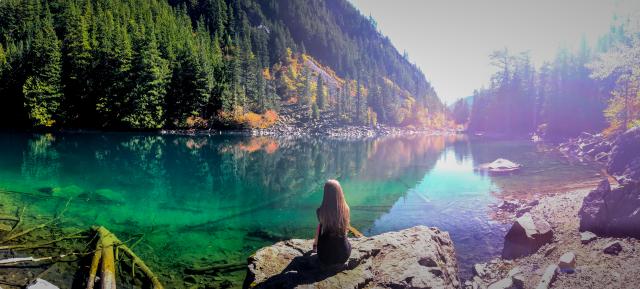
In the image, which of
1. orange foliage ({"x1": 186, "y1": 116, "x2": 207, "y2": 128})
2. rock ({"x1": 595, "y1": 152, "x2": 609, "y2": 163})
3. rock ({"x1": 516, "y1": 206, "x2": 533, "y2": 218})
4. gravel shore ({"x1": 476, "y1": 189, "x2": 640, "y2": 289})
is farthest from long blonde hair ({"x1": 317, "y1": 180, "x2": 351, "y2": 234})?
orange foliage ({"x1": 186, "y1": 116, "x2": 207, "y2": 128})

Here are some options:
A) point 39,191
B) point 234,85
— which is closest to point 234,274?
point 39,191

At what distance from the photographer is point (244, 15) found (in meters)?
159

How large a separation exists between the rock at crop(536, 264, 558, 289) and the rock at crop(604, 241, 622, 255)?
2.05 metres

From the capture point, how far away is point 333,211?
8.01 m

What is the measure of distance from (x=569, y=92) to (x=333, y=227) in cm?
9316

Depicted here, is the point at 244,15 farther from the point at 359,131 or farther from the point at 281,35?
the point at 359,131

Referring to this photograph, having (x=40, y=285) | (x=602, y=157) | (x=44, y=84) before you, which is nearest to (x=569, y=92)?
(x=602, y=157)

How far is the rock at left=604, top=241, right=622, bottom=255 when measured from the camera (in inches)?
424

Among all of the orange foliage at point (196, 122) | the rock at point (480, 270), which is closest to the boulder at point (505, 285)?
the rock at point (480, 270)

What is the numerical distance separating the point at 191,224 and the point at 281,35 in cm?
14424

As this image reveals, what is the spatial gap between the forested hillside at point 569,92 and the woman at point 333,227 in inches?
1153

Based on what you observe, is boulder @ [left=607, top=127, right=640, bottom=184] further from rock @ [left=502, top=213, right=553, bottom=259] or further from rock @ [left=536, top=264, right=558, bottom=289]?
rock @ [left=536, top=264, right=558, bottom=289]

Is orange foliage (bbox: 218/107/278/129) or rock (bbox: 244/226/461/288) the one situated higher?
orange foliage (bbox: 218/107/278/129)

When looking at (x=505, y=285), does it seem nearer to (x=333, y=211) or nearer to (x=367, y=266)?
(x=367, y=266)
